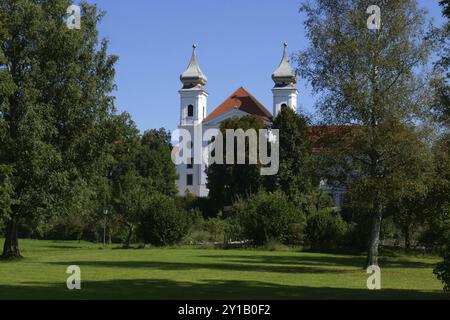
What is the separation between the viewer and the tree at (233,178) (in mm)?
74000

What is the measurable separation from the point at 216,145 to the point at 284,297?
61.9m

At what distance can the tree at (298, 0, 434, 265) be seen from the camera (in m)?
27.7

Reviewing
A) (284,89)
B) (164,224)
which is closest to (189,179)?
(284,89)

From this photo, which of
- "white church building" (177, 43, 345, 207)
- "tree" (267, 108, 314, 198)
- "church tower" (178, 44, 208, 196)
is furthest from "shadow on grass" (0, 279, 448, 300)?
"church tower" (178, 44, 208, 196)

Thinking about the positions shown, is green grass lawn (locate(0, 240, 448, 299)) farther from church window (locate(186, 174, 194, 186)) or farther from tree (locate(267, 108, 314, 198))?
church window (locate(186, 174, 194, 186))

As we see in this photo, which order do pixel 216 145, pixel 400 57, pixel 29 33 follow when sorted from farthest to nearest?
pixel 216 145 < pixel 29 33 < pixel 400 57

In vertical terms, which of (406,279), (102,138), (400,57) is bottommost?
(406,279)

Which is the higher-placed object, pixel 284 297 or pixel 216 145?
pixel 216 145
